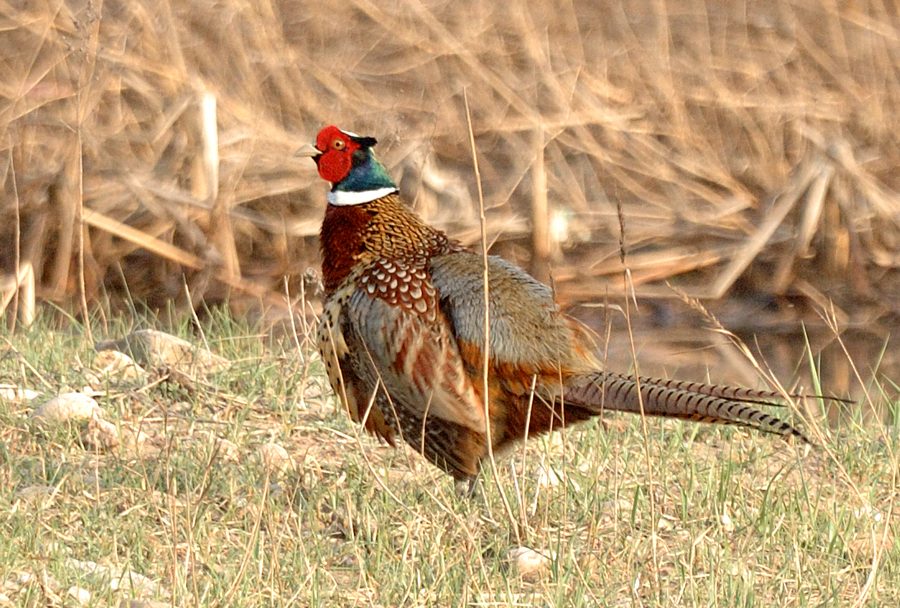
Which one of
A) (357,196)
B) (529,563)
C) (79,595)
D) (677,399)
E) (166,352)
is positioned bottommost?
(166,352)

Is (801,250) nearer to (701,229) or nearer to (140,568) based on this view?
(701,229)

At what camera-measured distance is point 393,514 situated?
324cm

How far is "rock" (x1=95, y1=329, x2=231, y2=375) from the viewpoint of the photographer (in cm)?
430

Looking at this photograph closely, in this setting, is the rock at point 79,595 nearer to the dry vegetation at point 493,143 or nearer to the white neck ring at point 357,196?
the white neck ring at point 357,196

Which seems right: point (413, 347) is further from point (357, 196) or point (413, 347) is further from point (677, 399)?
point (677, 399)

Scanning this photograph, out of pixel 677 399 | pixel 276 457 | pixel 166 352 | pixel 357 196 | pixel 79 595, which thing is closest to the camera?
pixel 79 595

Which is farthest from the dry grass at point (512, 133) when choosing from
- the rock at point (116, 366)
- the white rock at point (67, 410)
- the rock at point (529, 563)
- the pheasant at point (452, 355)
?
the rock at point (529, 563)

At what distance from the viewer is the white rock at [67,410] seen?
11.9 feet

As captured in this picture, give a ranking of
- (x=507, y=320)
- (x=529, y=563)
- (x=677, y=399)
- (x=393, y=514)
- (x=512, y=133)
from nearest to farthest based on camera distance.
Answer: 1. (x=529, y=563)
2. (x=677, y=399)
3. (x=393, y=514)
4. (x=507, y=320)
5. (x=512, y=133)

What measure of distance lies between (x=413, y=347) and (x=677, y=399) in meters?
0.71

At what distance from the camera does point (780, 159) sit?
7.45 metres

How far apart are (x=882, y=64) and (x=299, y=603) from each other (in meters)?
5.59

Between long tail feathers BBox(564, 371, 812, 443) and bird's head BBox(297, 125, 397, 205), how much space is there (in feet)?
2.63

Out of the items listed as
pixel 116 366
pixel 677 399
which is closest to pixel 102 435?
pixel 116 366
